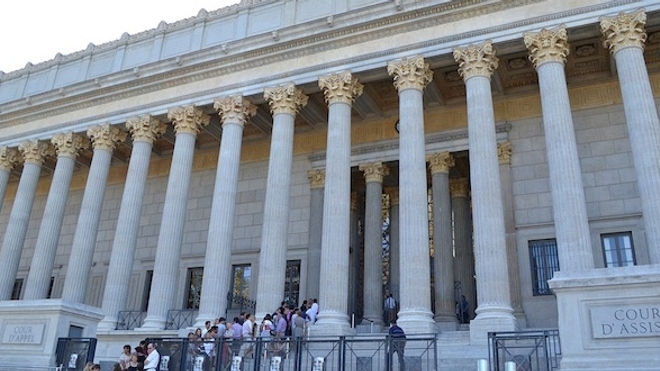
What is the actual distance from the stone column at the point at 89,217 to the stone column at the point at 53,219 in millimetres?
1248

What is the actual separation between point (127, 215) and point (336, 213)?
1059 centimetres

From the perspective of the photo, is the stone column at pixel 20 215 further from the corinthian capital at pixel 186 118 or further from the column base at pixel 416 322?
the column base at pixel 416 322

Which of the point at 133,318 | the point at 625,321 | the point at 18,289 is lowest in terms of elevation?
the point at 625,321

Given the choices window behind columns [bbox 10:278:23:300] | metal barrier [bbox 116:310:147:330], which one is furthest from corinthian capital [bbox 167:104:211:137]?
window behind columns [bbox 10:278:23:300]

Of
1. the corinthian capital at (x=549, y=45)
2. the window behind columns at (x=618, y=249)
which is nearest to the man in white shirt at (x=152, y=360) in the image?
Answer: the corinthian capital at (x=549, y=45)

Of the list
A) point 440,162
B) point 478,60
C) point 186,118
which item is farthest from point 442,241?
point 186,118

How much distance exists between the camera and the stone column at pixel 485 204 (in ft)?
60.7

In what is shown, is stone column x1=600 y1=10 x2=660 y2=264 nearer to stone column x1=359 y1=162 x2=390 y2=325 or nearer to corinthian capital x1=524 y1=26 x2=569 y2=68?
corinthian capital x1=524 y1=26 x2=569 y2=68

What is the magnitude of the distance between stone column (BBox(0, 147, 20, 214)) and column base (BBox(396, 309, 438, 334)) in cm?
2439

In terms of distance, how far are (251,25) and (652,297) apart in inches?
883

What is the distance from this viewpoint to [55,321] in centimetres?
1622

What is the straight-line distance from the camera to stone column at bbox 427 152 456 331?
83.0 feet

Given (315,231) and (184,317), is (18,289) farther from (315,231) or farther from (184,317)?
(315,231)

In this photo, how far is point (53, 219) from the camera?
28.9m
